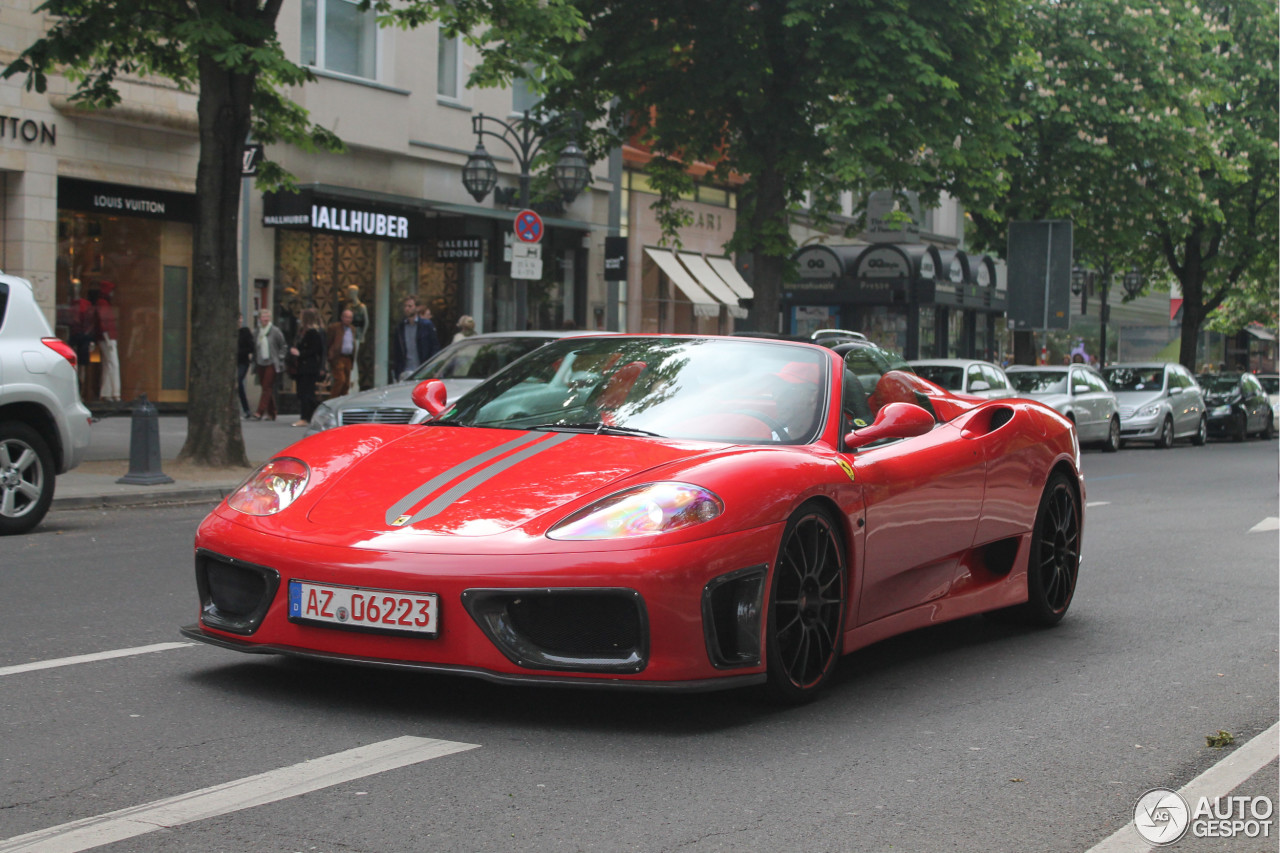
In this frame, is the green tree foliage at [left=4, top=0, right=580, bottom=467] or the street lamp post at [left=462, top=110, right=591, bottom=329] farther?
the street lamp post at [left=462, top=110, right=591, bottom=329]

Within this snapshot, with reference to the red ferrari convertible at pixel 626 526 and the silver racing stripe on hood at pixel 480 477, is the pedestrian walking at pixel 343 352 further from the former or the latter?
the silver racing stripe on hood at pixel 480 477

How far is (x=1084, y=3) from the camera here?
1126 inches

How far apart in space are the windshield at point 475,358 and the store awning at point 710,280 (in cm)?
2121

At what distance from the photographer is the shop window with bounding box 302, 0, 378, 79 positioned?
975 inches

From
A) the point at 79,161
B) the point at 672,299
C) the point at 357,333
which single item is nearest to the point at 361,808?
the point at 79,161

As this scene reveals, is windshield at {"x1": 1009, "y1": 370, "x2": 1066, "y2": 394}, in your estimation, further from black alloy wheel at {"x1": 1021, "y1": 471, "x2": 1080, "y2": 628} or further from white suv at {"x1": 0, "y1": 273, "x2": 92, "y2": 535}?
black alloy wheel at {"x1": 1021, "y1": 471, "x2": 1080, "y2": 628}

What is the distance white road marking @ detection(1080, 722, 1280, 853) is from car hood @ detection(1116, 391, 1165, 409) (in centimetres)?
2460

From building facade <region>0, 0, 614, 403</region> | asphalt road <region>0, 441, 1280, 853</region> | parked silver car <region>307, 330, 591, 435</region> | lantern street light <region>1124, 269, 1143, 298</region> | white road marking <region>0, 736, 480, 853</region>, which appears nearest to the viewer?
white road marking <region>0, 736, 480, 853</region>

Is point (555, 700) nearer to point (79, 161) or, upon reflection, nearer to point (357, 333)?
point (79, 161)

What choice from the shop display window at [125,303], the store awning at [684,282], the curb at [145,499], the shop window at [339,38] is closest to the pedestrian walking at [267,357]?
the shop display window at [125,303]

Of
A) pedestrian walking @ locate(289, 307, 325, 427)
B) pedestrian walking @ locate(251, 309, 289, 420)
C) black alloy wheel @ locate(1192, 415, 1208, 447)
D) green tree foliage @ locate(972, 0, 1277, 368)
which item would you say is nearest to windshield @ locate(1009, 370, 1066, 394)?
green tree foliage @ locate(972, 0, 1277, 368)

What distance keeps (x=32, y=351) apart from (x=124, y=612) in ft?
12.2

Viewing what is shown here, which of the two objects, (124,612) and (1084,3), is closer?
(124,612)

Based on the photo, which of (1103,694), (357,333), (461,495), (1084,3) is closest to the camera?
(461,495)
